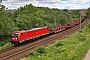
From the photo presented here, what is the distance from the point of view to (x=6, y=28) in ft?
172

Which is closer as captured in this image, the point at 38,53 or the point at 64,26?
the point at 38,53

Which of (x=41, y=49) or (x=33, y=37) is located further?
(x=33, y=37)

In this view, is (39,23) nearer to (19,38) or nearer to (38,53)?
(19,38)

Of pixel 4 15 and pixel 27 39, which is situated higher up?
pixel 4 15

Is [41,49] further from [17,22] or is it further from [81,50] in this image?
[17,22]

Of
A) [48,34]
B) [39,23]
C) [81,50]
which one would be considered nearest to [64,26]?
[39,23]

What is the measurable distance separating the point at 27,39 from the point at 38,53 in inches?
653

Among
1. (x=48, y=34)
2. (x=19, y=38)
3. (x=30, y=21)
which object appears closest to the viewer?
(x=19, y=38)

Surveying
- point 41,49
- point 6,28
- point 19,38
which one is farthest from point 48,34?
point 41,49

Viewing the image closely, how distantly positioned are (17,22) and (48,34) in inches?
357

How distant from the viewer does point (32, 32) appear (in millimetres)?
48688

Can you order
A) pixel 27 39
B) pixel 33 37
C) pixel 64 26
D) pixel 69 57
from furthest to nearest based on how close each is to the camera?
pixel 64 26
pixel 33 37
pixel 27 39
pixel 69 57

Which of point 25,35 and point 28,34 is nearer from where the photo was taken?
point 25,35

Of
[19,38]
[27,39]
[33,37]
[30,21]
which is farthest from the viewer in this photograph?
[30,21]
